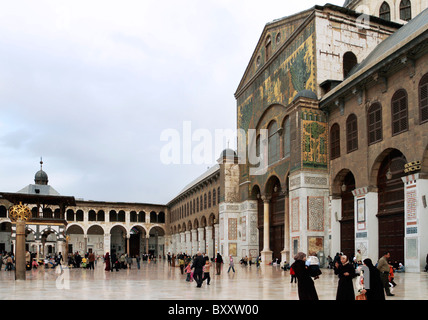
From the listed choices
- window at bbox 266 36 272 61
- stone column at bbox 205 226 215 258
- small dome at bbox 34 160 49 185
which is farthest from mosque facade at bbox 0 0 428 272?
small dome at bbox 34 160 49 185

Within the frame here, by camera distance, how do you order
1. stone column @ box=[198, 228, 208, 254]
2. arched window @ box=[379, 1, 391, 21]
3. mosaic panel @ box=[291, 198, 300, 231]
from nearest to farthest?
mosaic panel @ box=[291, 198, 300, 231]
arched window @ box=[379, 1, 391, 21]
stone column @ box=[198, 228, 208, 254]

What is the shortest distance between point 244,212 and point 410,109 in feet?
58.4

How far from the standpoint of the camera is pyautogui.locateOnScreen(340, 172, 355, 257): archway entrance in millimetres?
22297

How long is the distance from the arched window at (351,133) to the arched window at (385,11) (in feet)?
51.5

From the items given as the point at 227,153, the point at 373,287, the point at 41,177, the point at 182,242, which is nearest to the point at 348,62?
the point at 227,153

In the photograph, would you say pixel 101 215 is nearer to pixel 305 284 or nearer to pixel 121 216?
pixel 121 216

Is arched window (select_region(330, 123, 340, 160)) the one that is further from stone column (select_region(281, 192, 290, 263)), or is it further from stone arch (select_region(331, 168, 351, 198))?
stone column (select_region(281, 192, 290, 263))

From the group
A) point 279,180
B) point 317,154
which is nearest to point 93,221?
point 279,180

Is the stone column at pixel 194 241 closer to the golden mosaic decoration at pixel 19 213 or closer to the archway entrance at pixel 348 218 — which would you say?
the archway entrance at pixel 348 218

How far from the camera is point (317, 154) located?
24047 mm

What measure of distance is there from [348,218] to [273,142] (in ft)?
27.0

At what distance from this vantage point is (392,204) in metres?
19.6

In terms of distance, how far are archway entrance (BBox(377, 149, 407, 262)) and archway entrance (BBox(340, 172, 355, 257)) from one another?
2.22 metres
